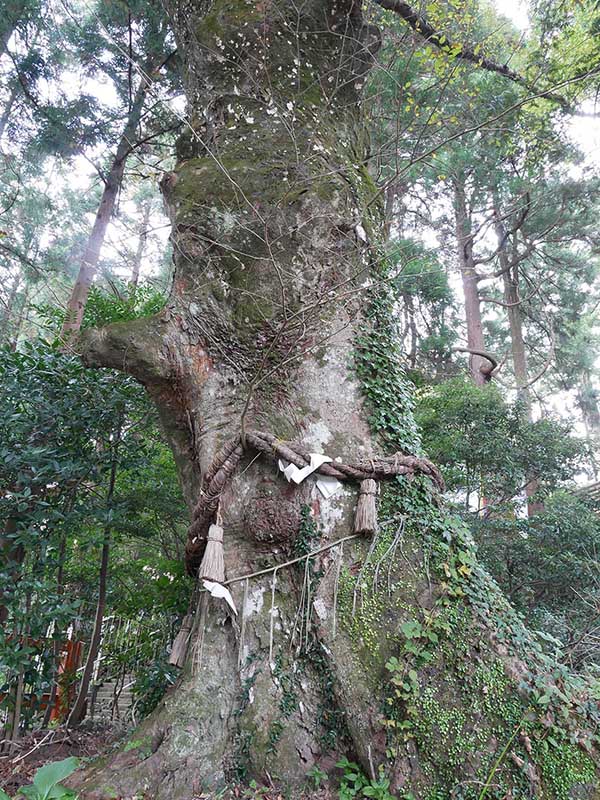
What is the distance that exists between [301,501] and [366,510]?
1.05 ft

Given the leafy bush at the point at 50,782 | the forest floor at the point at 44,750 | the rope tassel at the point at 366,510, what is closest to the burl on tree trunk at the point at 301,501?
the rope tassel at the point at 366,510

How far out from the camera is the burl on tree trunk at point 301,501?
192cm

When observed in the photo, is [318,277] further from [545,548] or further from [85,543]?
[545,548]

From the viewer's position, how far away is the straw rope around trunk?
238 centimetres

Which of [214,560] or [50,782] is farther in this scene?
[214,560]

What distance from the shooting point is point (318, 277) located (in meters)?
2.90

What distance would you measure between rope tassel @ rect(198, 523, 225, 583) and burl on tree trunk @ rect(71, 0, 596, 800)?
81 millimetres

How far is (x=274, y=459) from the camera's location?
247 cm

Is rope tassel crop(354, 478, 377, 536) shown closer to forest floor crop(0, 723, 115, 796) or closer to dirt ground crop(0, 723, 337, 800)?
dirt ground crop(0, 723, 337, 800)

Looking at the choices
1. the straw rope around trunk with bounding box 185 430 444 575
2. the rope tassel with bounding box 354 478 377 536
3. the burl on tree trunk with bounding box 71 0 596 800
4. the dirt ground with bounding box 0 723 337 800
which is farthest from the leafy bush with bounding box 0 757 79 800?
the rope tassel with bounding box 354 478 377 536

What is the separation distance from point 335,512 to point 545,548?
3.43m

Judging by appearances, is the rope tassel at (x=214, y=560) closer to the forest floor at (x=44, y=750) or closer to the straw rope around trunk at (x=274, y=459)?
the straw rope around trunk at (x=274, y=459)

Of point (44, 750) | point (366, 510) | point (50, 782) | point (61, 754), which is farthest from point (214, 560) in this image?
point (44, 750)

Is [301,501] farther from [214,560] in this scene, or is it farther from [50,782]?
[50,782]
